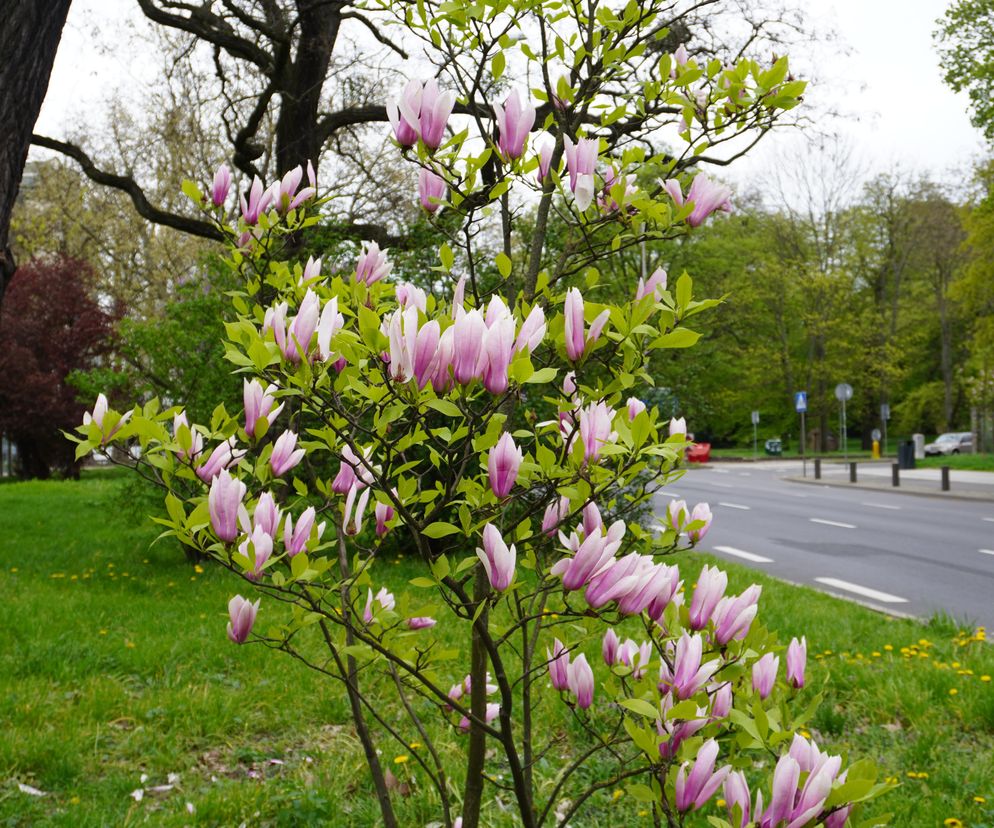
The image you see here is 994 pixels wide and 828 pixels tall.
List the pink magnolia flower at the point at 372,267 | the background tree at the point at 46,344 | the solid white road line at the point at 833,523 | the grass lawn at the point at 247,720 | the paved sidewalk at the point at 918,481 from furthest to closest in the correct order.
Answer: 1. the background tree at the point at 46,344
2. the paved sidewalk at the point at 918,481
3. the solid white road line at the point at 833,523
4. the grass lawn at the point at 247,720
5. the pink magnolia flower at the point at 372,267

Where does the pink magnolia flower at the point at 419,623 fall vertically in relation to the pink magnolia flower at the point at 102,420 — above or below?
below

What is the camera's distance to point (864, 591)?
26.8 feet

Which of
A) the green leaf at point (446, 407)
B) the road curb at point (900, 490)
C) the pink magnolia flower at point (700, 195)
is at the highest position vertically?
the pink magnolia flower at point (700, 195)

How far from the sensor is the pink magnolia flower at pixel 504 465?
141cm

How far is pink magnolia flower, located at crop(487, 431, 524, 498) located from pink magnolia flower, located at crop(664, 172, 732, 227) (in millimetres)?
723

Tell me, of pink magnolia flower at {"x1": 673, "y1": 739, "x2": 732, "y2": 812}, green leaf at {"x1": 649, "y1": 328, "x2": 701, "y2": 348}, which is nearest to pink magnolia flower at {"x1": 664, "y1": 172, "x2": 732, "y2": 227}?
green leaf at {"x1": 649, "y1": 328, "x2": 701, "y2": 348}

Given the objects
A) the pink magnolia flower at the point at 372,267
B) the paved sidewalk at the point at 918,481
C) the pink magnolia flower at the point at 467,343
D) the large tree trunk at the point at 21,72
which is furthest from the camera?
the paved sidewalk at the point at 918,481

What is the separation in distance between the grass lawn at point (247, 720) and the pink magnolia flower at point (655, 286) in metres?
1.06

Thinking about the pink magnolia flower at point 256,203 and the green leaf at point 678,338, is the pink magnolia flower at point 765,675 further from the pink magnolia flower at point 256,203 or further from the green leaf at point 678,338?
the pink magnolia flower at point 256,203

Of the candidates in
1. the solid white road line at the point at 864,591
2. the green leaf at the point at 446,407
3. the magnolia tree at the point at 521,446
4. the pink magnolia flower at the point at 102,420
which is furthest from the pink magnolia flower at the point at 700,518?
the solid white road line at the point at 864,591

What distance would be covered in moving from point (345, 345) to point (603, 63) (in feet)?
3.33

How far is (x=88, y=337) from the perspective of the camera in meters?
23.7

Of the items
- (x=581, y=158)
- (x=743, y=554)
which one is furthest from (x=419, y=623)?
(x=743, y=554)

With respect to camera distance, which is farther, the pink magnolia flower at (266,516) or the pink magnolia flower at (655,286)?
the pink magnolia flower at (655,286)
